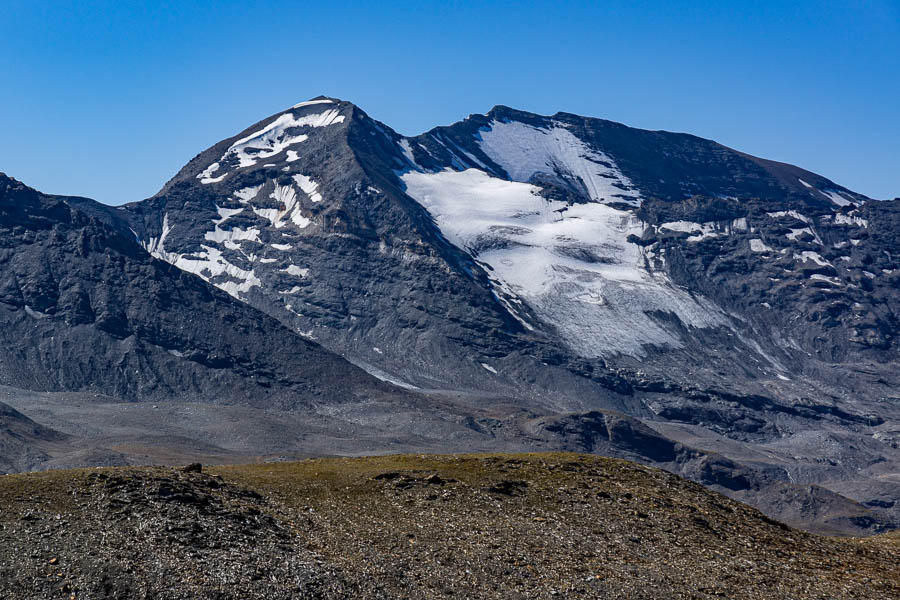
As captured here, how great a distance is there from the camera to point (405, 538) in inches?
2064

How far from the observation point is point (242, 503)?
54125 millimetres

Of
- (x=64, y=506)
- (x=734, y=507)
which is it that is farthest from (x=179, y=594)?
(x=734, y=507)

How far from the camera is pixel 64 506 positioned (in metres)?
49.8

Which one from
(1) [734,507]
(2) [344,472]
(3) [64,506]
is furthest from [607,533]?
(3) [64,506]

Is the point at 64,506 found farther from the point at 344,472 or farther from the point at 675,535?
the point at 675,535

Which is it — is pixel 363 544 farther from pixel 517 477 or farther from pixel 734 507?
pixel 734 507

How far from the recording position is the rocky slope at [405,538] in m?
45.0

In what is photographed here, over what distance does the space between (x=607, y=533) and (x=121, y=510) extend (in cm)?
2397

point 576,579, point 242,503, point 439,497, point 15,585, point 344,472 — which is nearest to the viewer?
point 15,585

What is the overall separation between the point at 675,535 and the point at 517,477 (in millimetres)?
10670

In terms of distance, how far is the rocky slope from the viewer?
44969 mm

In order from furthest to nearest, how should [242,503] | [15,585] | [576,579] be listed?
[242,503] < [576,579] < [15,585]

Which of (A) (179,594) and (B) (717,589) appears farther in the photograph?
(B) (717,589)

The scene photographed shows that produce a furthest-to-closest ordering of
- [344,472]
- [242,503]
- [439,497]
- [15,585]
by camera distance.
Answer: [344,472]
[439,497]
[242,503]
[15,585]
